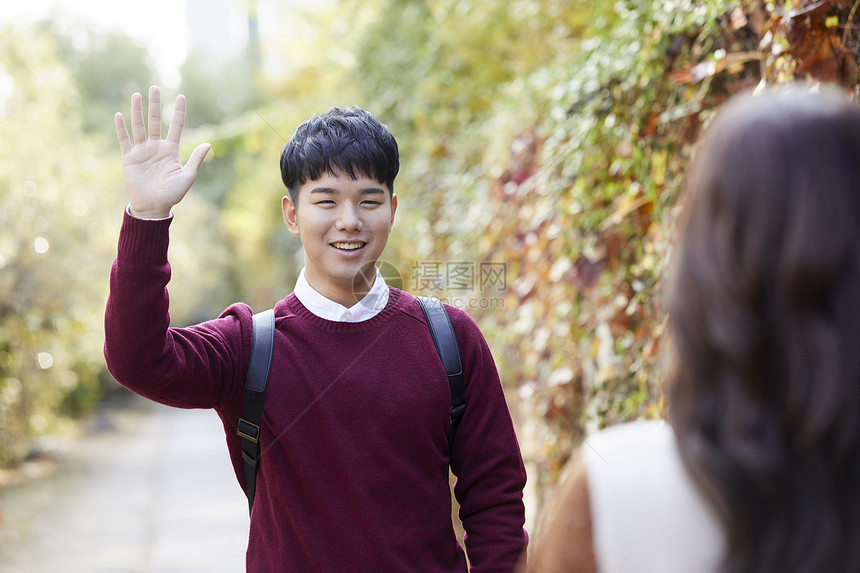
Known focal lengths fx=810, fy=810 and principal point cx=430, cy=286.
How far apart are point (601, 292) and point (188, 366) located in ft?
5.67

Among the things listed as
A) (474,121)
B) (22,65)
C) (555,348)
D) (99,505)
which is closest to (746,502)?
(555,348)

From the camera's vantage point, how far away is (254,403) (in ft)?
5.01

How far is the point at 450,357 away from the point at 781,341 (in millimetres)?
928

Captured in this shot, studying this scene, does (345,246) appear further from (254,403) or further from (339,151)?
(254,403)

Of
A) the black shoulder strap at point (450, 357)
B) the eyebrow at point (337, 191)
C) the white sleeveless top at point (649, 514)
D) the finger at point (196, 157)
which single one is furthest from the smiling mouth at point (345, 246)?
the white sleeveless top at point (649, 514)

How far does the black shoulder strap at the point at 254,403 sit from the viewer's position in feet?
4.99

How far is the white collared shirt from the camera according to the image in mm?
1632

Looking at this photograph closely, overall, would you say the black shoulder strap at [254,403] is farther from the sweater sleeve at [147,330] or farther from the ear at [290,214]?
the ear at [290,214]

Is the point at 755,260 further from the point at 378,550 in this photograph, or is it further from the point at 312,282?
the point at 312,282

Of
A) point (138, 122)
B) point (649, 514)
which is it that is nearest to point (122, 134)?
point (138, 122)

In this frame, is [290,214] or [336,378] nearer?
[336,378]

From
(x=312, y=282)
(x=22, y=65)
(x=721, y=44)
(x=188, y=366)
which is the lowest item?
(x=188, y=366)

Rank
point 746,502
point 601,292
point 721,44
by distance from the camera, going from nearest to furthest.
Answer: point 746,502
point 721,44
point 601,292

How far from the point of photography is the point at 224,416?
1585mm
